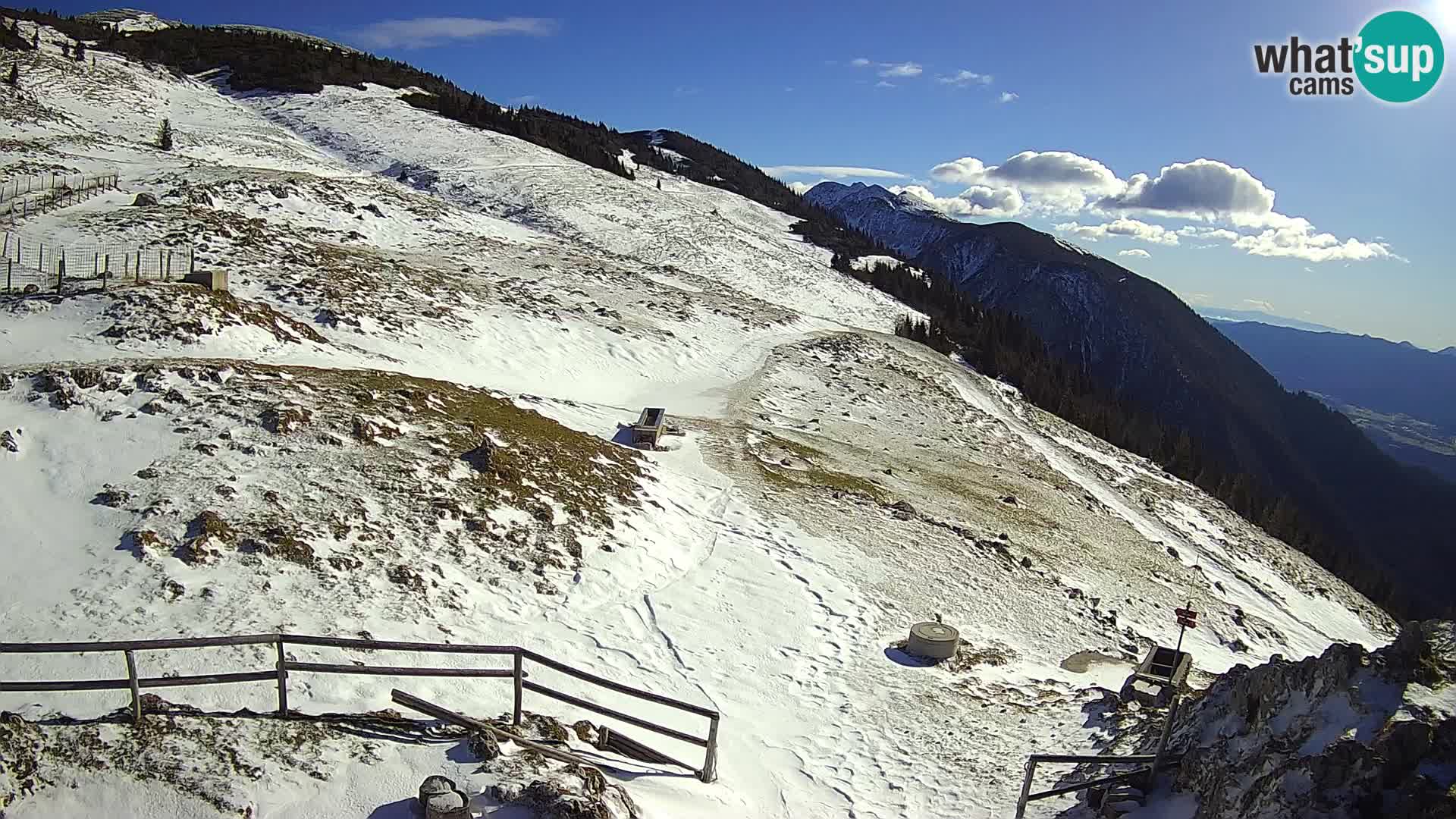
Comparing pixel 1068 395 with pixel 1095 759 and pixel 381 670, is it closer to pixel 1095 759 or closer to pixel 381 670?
pixel 1095 759

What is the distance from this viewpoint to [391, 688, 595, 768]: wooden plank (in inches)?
334

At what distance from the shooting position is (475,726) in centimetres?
857

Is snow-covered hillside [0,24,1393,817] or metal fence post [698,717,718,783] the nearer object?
metal fence post [698,717,718,783]

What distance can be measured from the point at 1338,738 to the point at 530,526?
12.8 metres

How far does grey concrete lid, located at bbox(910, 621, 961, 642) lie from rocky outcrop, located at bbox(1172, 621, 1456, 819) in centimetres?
551

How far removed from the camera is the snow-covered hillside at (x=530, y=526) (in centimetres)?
1025

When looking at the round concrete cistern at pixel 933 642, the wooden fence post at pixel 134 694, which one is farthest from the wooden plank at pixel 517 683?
the round concrete cistern at pixel 933 642

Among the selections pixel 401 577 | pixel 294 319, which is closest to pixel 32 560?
pixel 401 577

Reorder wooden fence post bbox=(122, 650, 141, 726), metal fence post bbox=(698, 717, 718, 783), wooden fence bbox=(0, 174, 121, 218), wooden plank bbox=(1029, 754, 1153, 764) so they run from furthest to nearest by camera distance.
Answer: wooden fence bbox=(0, 174, 121, 218) → metal fence post bbox=(698, 717, 718, 783) → wooden plank bbox=(1029, 754, 1153, 764) → wooden fence post bbox=(122, 650, 141, 726)

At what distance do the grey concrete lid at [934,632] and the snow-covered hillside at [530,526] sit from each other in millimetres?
552

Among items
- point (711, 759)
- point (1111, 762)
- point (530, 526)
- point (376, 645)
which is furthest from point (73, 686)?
point (1111, 762)

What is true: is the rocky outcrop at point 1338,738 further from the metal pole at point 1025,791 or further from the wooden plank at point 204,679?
the wooden plank at point 204,679

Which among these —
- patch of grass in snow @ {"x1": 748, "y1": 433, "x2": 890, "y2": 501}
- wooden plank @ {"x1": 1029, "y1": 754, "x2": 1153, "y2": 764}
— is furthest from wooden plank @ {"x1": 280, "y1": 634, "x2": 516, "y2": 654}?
patch of grass in snow @ {"x1": 748, "y1": 433, "x2": 890, "y2": 501}

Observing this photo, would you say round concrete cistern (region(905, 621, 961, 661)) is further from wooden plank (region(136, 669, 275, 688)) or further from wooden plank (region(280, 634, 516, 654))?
wooden plank (region(136, 669, 275, 688))
